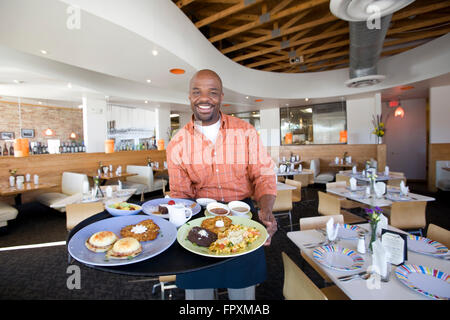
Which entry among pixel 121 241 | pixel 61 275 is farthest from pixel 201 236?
pixel 61 275

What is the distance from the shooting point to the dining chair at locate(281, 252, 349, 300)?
1.18 m

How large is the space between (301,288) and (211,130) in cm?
118

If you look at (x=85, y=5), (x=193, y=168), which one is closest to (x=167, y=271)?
(x=193, y=168)

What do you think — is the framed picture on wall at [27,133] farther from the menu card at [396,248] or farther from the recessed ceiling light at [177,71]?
the menu card at [396,248]

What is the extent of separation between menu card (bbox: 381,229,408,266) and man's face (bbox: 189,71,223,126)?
4.91ft

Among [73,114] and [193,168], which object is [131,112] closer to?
[73,114]

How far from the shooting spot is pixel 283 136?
1034cm

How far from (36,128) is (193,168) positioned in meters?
12.0

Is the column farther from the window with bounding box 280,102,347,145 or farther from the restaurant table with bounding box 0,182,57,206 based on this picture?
the window with bounding box 280,102,347,145

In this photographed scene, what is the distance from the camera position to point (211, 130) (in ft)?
5.39

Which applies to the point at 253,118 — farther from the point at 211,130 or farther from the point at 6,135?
the point at 6,135

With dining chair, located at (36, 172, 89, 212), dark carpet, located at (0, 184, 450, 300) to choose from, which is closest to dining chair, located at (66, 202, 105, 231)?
dark carpet, located at (0, 184, 450, 300)

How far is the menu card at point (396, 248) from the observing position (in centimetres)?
145

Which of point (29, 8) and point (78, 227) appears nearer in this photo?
point (78, 227)
